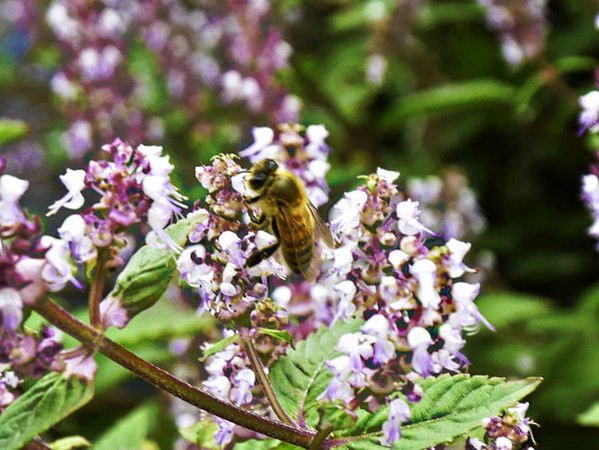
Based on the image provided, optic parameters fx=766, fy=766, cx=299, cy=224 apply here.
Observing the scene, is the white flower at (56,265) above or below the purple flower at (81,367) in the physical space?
above

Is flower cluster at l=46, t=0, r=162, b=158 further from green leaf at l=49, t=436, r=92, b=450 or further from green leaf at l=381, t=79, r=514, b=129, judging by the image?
green leaf at l=49, t=436, r=92, b=450

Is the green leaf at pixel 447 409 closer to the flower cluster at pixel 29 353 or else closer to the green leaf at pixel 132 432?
the flower cluster at pixel 29 353

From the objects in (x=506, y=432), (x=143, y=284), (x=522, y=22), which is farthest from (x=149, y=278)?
(x=522, y=22)

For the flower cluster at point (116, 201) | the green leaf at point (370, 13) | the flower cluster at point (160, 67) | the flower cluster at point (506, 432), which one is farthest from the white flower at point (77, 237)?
the green leaf at point (370, 13)

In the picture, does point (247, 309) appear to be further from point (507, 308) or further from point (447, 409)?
point (507, 308)

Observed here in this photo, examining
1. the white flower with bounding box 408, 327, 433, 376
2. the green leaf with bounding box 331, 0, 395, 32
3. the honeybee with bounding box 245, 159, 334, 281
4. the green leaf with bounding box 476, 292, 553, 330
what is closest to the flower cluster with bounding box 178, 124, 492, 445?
the white flower with bounding box 408, 327, 433, 376

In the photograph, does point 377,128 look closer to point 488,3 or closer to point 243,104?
point 243,104
